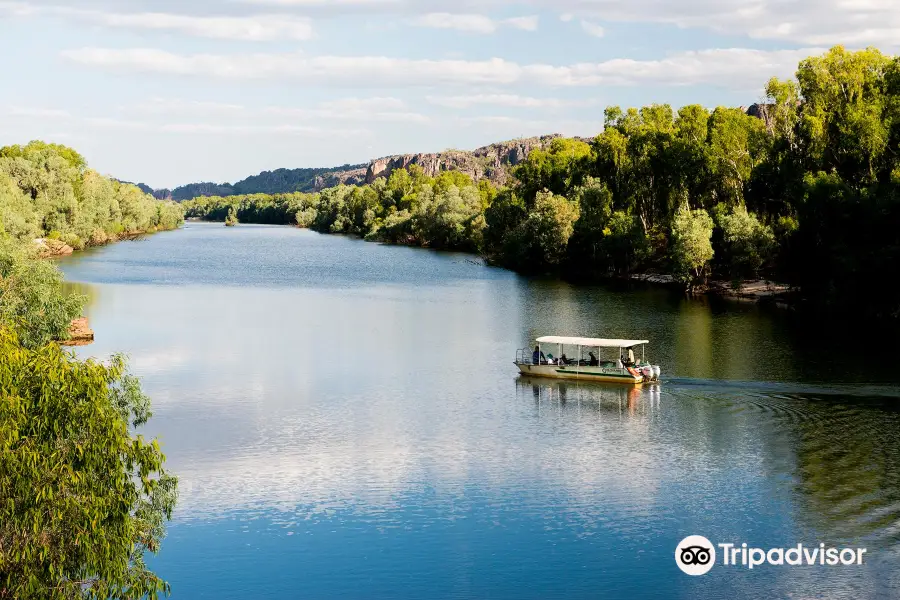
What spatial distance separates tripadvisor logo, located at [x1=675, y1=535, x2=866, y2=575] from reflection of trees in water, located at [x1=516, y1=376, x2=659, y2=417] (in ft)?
49.4

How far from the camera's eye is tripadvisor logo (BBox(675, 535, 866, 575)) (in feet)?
85.8

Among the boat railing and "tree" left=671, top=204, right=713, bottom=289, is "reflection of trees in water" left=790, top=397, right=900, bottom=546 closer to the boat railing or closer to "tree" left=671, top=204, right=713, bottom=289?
the boat railing

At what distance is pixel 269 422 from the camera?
40.5 metres

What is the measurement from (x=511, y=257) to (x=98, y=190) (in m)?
68.9

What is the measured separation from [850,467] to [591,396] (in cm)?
1452

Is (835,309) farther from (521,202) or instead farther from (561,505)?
(521,202)

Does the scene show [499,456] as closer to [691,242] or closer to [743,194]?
[691,242]

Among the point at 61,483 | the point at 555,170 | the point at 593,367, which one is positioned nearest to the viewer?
the point at 61,483

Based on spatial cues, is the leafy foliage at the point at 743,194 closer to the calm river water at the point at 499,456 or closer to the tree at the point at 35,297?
the calm river water at the point at 499,456

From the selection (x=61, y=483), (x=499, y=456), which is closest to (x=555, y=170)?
(x=499, y=456)

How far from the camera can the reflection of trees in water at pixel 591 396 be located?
43719 millimetres

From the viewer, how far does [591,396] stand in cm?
4650

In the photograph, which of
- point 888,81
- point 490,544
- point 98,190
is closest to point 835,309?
point 888,81

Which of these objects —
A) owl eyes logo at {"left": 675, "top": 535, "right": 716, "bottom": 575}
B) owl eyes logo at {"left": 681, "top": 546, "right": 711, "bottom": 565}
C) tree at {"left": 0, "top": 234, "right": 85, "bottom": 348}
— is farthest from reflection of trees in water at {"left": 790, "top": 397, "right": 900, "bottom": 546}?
tree at {"left": 0, "top": 234, "right": 85, "bottom": 348}
